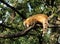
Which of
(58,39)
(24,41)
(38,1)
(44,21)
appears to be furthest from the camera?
(58,39)

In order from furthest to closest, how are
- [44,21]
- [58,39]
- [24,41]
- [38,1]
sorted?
1. [58,39]
2. [24,41]
3. [38,1]
4. [44,21]

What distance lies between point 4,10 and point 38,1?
0.79 metres

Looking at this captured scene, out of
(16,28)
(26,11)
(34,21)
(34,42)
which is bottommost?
(34,42)

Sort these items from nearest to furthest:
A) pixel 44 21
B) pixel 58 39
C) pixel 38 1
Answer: pixel 44 21 < pixel 38 1 < pixel 58 39

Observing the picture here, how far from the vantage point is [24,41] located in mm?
4867

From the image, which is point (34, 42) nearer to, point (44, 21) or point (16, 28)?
point (16, 28)

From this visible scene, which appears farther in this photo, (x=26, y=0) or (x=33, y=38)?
(x=33, y=38)

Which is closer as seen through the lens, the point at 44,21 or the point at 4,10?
the point at 44,21

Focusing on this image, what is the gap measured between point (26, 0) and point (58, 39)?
130 centimetres

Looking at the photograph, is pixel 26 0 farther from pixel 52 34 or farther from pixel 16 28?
pixel 52 34

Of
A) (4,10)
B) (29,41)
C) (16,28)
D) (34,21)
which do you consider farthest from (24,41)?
(34,21)

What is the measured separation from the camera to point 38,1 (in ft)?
14.9

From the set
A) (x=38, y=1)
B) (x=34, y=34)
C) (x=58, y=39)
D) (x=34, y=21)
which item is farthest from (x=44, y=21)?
(x=58, y=39)

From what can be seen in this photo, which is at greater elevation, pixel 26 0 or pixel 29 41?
pixel 26 0
